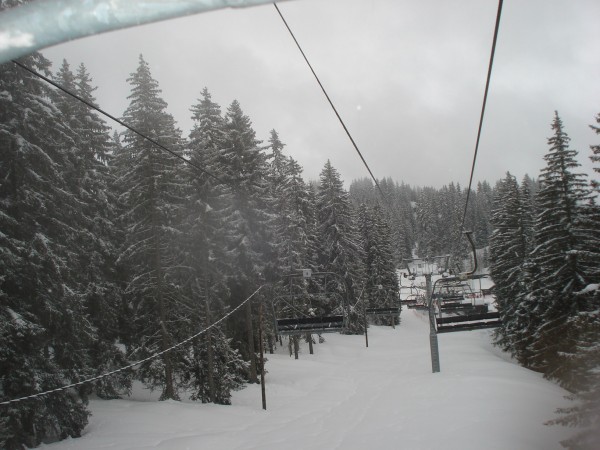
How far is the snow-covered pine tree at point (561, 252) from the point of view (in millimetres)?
21312

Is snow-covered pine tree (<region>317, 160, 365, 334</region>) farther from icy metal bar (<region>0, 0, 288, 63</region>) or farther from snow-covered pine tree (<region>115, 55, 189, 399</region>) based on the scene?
icy metal bar (<region>0, 0, 288, 63</region>)

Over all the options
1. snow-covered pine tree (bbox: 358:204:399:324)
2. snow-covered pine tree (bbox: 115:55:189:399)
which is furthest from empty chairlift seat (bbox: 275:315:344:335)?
snow-covered pine tree (bbox: 358:204:399:324)

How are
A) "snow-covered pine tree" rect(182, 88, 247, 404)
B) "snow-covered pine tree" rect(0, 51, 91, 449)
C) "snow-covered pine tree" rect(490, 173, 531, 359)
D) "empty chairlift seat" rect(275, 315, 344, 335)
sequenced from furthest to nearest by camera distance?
1. "snow-covered pine tree" rect(490, 173, 531, 359)
2. "snow-covered pine tree" rect(182, 88, 247, 404)
3. "empty chairlift seat" rect(275, 315, 344, 335)
4. "snow-covered pine tree" rect(0, 51, 91, 449)

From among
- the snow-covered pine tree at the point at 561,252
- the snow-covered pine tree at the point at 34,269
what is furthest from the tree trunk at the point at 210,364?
the snow-covered pine tree at the point at 561,252

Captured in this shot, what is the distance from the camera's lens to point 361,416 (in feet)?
62.6

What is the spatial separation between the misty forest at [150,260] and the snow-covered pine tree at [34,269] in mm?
57

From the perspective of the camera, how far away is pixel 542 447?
41.5ft

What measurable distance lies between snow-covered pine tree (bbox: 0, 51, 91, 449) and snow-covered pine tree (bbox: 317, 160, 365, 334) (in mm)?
34381

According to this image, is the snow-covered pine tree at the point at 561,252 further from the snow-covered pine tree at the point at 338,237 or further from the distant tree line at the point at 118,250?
the snow-covered pine tree at the point at 338,237

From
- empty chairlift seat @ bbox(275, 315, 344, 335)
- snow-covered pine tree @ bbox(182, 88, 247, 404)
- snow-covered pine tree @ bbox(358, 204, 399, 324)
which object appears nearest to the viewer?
empty chairlift seat @ bbox(275, 315, 344, 335)

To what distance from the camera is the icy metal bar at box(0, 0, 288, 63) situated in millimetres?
1408

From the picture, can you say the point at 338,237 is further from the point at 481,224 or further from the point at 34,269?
the point at 481,224

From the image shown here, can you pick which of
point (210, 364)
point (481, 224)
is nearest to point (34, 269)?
point (210, 364)

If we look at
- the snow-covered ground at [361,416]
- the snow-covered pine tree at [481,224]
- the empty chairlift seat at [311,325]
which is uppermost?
the snow-covered pine tree at [481,224]
